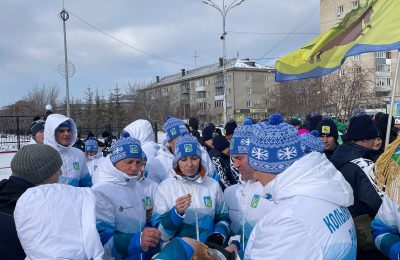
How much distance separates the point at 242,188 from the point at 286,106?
1086 inches

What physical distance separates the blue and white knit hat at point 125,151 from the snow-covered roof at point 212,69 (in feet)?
239

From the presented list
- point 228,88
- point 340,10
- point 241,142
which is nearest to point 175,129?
point 241,142

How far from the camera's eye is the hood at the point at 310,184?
178 centimetres

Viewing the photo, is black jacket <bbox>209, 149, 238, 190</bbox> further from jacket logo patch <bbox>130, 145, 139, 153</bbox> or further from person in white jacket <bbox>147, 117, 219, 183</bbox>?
jacket logo patch <bbox>130, 145, 139, 153</bbox>

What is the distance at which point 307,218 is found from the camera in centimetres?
169

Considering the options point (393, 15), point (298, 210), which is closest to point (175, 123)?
point (393, 15)

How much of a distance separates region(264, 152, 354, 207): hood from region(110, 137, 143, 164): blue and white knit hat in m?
1.88

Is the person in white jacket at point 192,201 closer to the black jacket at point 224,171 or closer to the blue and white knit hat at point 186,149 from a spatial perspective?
the blue and white knit hat at point 186,149

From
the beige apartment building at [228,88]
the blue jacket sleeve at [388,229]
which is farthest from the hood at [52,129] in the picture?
the beige apartment building at [228,88]

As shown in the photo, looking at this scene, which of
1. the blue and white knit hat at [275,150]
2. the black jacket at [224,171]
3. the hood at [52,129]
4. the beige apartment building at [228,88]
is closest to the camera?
the blue and white knit hat at [275,150]

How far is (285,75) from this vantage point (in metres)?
6.12

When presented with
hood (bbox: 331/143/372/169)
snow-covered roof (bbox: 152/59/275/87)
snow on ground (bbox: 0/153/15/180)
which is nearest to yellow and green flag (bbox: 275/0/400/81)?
hood (bbox: 331/143/372/169)

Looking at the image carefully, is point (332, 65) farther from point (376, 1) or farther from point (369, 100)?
point (369, 100)

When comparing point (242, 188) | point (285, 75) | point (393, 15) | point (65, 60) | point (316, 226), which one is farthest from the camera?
point (65, 60)
